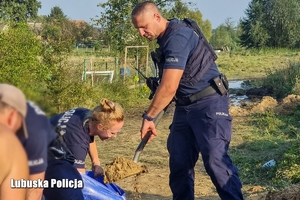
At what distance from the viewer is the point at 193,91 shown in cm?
399

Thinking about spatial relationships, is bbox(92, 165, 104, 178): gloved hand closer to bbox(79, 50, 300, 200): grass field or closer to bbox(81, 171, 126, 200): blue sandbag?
bbox(81, 171, 126, 200): blue sandbag

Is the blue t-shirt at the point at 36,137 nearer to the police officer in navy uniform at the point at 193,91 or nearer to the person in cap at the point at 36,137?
the person in cap at the point at 36,137

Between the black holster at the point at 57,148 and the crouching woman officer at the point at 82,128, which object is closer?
the black holster at the point at 57,148

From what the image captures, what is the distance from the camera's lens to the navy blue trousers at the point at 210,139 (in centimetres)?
387

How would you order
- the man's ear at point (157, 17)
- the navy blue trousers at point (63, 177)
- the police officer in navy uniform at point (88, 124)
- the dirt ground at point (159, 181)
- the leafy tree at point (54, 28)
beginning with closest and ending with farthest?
the navy blue trousers at point (63, 177), the police officer in navy uniform at point (88, 124), the man's ear at point (157, 17), the leafy tree at point (54, 28), the dirt ground at point (159, 181)

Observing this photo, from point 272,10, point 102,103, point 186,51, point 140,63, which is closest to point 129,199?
point 186,51

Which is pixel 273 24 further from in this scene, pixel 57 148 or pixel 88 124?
pixel 57 148

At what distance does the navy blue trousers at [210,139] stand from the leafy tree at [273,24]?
47.8 m

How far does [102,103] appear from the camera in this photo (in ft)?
8.30

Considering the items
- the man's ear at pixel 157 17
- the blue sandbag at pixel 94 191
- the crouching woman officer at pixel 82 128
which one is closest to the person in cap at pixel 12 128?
the crouching woman officer at pixel 82 128

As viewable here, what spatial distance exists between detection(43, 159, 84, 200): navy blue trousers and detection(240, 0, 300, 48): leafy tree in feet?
163

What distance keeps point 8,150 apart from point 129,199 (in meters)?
5.17

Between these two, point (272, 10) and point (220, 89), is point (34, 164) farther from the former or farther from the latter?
point (272, 10)

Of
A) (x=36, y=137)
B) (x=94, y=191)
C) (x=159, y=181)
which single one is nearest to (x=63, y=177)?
(x=94, y=191)
